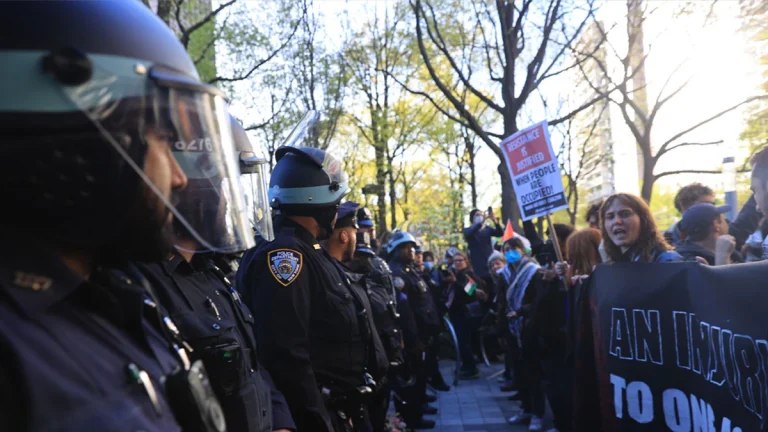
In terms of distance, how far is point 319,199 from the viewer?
139 inches

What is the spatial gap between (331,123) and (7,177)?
1807cm

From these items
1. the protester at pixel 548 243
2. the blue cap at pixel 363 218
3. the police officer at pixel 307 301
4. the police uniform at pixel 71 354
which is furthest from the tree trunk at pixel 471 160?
the police uniform at pixel 71 354

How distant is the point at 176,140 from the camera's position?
1466 mm

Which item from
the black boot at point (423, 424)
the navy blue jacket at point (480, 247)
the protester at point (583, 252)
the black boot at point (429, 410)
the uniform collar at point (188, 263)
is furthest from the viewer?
the navy blue jacket at point (480, 247)

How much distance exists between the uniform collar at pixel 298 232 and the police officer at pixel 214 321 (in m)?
0.94

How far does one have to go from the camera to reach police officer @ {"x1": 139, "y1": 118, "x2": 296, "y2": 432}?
202 centimetres

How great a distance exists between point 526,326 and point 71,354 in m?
5.37

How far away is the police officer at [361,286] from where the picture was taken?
349cm

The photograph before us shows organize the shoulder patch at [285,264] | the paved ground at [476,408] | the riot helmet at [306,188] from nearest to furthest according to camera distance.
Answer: the shoulder patch at [285,264] < the riot helmet at [306,188] < the paved ground at [476,408]

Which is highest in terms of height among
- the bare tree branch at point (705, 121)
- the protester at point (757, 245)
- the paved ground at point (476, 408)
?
the bare tree branch at point (705, 121)

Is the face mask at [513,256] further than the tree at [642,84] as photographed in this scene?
No

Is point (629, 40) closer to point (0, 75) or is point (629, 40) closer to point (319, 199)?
point (319, 199)

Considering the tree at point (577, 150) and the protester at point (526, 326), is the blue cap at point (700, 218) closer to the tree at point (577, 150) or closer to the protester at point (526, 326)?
the protester at point (526, 326)

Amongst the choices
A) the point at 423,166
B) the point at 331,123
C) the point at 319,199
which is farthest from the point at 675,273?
the point at 423,166
